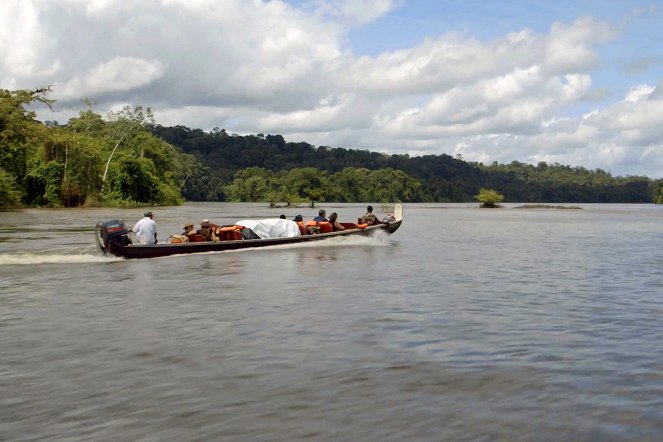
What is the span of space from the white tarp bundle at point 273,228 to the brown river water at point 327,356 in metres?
6.72

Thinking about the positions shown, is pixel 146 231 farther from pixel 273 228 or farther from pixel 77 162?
pixel 77 162

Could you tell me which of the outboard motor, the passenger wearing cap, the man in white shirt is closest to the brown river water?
the outboard motor

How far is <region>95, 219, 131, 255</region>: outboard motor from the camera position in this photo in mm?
24172

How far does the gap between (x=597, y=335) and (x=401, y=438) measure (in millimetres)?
6587

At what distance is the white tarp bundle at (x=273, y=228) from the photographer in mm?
28688

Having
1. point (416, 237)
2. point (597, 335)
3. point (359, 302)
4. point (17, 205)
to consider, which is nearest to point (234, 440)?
point (597, 335)

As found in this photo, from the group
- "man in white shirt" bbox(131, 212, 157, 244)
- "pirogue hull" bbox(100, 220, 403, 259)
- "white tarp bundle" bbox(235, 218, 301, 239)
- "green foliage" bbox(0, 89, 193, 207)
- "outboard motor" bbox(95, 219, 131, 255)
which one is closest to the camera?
"outboard motor" bbox(95, 219, 131, 255)

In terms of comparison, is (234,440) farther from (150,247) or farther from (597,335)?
(150,247)

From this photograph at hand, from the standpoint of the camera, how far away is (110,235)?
24.2 metres

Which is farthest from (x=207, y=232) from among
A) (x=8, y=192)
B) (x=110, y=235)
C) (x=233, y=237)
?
(x=8, y=192)

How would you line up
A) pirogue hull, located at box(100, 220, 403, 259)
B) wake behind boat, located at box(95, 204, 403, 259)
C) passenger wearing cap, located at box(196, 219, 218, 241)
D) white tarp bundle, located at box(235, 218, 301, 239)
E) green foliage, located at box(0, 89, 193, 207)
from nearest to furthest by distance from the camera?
wake behind boat, located at box(95, 204, 403, 259) < pirogue hull, located at box(100, 220, 403, 259) < passenger wearing cap, located at box(196, 219, 218, 241) < white tarp bundle, located at box(235, 218, 301, 239) < green foliage, located at box(0, 89, 193, 207)

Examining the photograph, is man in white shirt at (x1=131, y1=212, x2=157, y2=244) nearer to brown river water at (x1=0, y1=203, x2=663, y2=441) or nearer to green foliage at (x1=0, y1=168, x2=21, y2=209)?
brown river water at (x1=0, y1=203, x2=663, y2=441)

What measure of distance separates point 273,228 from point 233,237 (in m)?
1.85

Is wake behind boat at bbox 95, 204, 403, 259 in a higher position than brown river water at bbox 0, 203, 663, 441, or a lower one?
higher
